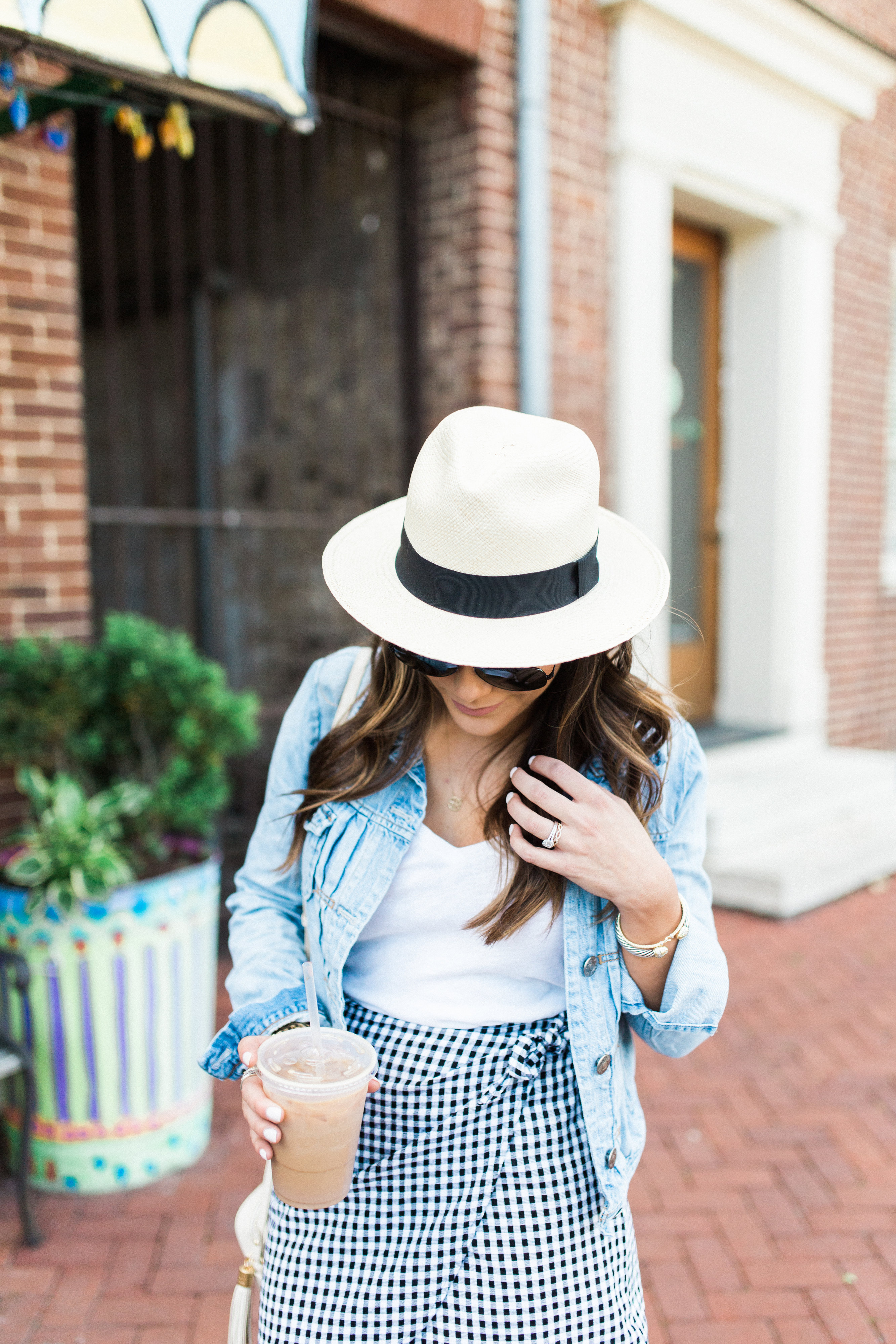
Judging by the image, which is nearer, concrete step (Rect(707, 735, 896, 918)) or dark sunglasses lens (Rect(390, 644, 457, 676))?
dark sunglasses lens (Rect(390, 644, 457, 676))

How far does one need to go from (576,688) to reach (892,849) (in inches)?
185

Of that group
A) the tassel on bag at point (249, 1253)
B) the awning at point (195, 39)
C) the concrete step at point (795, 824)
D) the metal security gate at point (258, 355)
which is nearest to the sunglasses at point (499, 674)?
the tassel on bag at point (249, 1253)

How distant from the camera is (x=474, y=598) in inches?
55.3

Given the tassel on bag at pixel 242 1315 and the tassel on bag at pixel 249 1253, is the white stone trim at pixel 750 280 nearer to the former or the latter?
the tassel on bag at pixel 249 1253

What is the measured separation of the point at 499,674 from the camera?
1.41 meters

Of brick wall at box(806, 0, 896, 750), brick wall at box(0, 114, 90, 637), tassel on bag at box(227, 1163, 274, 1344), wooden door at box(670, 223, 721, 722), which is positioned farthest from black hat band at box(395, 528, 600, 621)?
brick wall at box(806, 0, 896, 750)

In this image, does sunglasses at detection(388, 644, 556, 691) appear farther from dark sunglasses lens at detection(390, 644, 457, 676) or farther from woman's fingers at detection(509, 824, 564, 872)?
woman's fingers at detection(509, 824, 564, 872)

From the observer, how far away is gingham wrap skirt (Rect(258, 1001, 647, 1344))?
4.78 feet

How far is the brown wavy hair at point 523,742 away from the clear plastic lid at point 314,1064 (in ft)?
0.82

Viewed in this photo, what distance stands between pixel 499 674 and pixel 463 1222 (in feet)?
2.52

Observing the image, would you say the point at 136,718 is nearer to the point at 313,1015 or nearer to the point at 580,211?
the point at 313,1015

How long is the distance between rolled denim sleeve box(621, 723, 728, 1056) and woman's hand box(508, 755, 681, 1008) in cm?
4

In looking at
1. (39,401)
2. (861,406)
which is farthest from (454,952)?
(861,406)

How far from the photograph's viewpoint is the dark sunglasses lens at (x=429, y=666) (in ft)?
4.66
